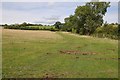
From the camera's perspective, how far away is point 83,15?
397ft

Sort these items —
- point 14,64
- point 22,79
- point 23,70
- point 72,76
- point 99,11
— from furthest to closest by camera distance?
point 99,11 < point 14,64 < point 23,70 < point 72,76 < point 22,79

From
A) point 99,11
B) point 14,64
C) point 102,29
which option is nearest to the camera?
point 14,64

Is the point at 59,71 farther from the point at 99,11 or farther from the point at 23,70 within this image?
the point at 99,11

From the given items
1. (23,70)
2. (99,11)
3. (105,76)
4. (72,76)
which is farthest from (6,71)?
(99,11)

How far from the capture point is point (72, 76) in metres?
15.6

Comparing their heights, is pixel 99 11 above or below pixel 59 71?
above

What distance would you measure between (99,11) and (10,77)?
102529mm

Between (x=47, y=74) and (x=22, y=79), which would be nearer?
(x=22, y=79)

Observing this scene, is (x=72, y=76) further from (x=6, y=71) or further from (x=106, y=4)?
(x=106, y=4)

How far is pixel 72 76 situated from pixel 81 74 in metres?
0.90

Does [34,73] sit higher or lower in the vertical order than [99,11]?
lower

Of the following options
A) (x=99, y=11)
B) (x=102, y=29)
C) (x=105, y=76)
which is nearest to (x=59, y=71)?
(x=105, y=76)

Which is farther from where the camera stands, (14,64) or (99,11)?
(99,11)

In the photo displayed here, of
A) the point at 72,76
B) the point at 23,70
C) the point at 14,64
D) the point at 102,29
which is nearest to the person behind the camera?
the point at 72,76
